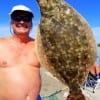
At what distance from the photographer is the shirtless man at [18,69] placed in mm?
5031

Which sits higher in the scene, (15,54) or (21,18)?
(21,18)

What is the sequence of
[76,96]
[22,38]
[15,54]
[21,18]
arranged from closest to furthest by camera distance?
[76,96] < [21,18] < [22,38] < [15,54]

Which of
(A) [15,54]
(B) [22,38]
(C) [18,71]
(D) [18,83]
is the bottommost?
(D) [18,83]

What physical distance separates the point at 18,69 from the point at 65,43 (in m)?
2.13

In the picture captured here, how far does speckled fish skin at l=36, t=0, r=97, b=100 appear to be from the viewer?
299cm

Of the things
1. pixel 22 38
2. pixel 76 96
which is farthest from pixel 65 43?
pixel 22 38

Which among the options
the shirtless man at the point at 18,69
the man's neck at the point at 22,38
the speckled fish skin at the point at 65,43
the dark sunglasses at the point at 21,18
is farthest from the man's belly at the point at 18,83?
the speckled fish skin at the point at 65,43

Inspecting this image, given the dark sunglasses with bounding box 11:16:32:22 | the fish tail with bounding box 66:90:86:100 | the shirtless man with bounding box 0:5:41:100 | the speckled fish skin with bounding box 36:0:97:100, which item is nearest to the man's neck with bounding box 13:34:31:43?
the shirtless man with bounding box 0:5:41:100

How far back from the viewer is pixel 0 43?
520cm

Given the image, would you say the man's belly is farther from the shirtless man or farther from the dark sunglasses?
the dark sunglasses

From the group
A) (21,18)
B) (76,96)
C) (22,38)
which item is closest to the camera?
(76,96)

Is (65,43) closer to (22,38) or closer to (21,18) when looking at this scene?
(21,18)

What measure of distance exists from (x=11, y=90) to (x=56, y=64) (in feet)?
6.68

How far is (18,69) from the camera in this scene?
510 centimetres
